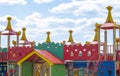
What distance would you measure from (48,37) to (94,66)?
42.0ft

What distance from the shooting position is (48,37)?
38500 mm

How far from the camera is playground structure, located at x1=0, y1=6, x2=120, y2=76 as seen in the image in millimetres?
25906

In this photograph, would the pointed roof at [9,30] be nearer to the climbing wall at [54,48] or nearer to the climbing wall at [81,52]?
the climbing wall at [54,48]

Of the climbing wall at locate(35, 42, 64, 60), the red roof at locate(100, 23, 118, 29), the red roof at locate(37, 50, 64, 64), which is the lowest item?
the red roof at locate(37, 50, 64, 64)

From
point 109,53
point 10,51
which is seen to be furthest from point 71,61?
point 10,51

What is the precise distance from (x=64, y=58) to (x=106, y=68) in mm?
4613

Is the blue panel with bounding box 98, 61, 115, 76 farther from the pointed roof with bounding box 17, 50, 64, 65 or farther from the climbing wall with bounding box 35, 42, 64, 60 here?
the climbing wall with bounding box 35, 42, 64, 60

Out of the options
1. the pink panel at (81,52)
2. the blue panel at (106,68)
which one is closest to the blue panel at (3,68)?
the pink panel at (81,52)

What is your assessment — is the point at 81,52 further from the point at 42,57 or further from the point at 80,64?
the point at 42,57

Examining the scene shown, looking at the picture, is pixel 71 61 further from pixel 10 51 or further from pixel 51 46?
pixel 10 51

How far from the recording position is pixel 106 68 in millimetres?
25578

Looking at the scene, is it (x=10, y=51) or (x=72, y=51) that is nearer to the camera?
(x=72, y=51)

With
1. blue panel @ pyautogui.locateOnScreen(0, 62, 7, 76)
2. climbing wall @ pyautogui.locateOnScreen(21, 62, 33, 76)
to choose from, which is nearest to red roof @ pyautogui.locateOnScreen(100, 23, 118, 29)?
climbing wall @ pyautogui.locateOnScreen(21, 62, 33, 76)

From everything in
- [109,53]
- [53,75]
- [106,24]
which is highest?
[106,24]
